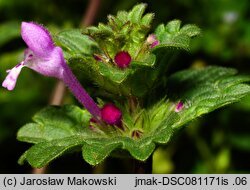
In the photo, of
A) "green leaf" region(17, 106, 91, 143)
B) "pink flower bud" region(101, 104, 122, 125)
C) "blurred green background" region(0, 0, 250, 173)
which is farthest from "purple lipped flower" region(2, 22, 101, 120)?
"blurred green background" region(0, 0, 250, 173)

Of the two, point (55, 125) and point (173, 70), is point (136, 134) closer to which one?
point (55, 125)

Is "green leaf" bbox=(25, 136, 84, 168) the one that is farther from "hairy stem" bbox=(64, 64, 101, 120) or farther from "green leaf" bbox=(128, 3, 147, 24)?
"green leaf" bbox=(128, 3, 147, 24)

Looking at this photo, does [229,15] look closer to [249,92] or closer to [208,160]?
[208,160]

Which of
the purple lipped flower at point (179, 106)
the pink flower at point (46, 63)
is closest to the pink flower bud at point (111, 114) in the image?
the pink flower at point (46, 63)

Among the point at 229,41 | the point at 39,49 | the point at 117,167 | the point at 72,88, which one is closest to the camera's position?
the point at 39,49

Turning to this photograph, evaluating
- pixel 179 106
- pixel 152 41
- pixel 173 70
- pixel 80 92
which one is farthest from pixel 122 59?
pixel 173 70

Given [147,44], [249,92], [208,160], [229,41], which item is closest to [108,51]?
[147,44]
